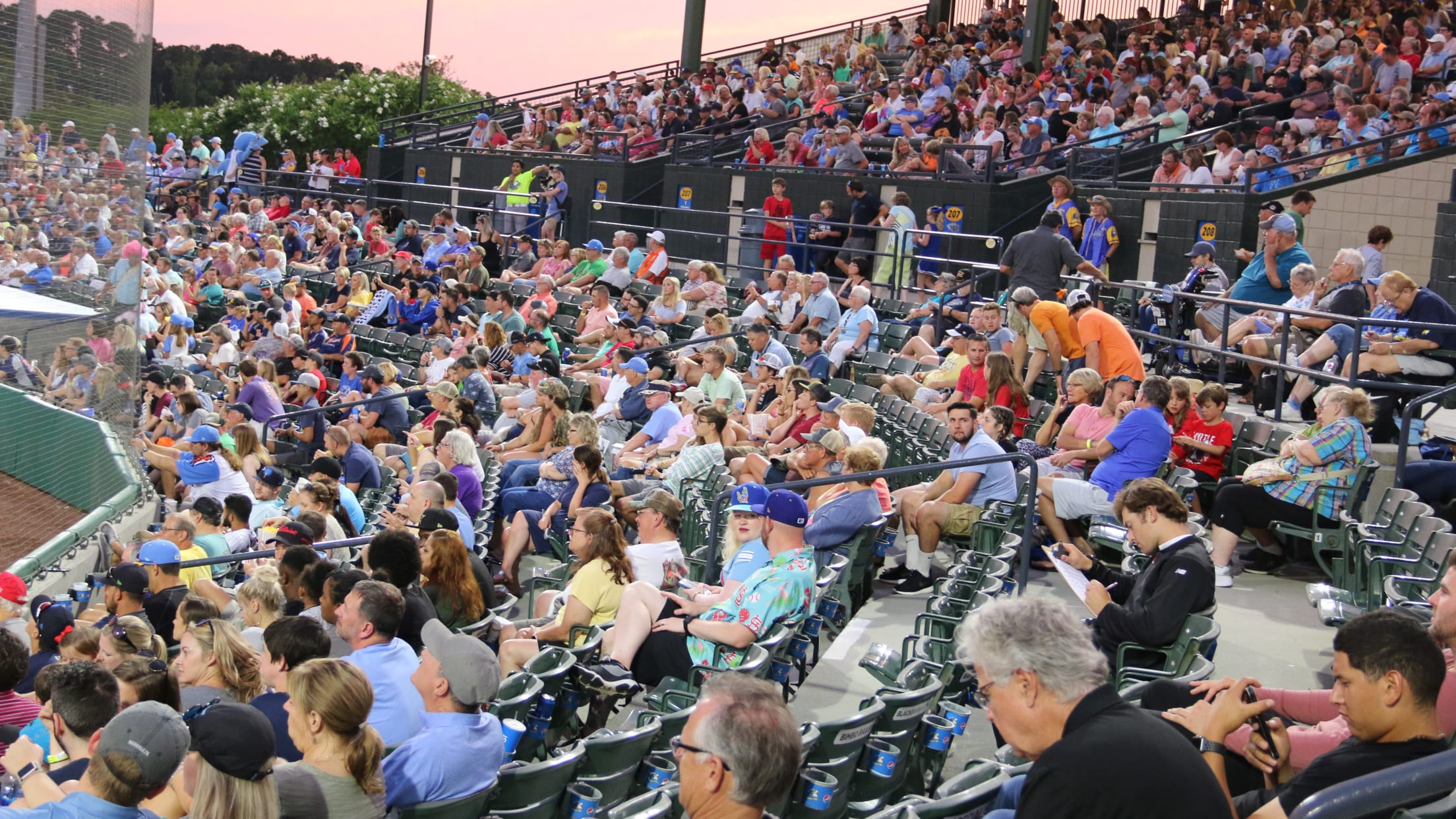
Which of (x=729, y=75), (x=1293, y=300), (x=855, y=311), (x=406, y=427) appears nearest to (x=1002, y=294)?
(x=855, y=311)

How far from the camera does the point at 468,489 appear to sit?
9641 mm

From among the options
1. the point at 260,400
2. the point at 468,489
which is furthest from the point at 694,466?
the point at 260,400

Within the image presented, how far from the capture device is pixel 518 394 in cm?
1352

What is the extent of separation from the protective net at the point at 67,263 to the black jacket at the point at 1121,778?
10626 millimetres

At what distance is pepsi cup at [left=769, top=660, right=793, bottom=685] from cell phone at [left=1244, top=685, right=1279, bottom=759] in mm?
2866

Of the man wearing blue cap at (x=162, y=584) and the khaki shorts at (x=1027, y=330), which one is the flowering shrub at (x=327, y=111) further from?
the man wearing blue cap at (x=162, y=584)

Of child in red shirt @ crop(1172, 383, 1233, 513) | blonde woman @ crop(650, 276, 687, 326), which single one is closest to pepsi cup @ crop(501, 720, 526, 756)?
child in red shirt @ crop(1172, 383, 1233, 513)

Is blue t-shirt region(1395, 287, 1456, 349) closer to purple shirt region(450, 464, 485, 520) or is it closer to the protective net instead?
purple shirt region(450, 464, 485, 520)

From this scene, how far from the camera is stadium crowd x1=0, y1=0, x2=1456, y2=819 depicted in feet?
12.9

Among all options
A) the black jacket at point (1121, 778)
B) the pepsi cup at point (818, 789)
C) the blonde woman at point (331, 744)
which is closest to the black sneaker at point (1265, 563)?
A: the pepsi cup at point (818, 789)

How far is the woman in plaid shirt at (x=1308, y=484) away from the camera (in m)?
7.85

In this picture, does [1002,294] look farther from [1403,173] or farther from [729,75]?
[729,75]

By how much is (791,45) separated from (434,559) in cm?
2560

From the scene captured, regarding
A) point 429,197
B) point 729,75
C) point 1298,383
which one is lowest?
point 1298,383
